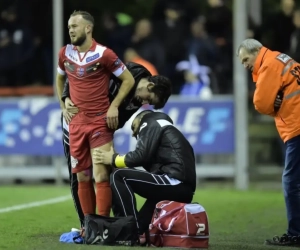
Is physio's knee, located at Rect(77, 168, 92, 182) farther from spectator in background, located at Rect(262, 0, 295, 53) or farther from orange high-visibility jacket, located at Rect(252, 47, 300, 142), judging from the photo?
spectator in background, located at Rect(262, 0, 295, 53)

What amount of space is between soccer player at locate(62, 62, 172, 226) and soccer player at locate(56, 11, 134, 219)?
0.11m

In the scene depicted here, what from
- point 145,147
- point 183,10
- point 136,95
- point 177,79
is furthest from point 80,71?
point 183,10

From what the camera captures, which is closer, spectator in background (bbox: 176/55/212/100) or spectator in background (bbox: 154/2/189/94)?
spectator in background (bbox: 176/55/212/100)

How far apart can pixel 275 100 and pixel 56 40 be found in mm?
7219

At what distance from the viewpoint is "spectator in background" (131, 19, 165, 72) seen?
608 inches

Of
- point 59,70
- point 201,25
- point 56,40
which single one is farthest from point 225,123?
point 59,70

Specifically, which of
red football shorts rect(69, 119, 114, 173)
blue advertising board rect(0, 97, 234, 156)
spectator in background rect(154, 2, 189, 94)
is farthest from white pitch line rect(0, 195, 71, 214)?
spectator in background rect(154, 2, 189, 94)

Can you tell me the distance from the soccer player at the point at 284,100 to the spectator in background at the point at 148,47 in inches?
275

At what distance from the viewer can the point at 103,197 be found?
830cm

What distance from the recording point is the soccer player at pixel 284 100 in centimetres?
830

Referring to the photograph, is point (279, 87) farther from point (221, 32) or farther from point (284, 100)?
point (221, 32)

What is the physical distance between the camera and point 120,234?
25.5ft

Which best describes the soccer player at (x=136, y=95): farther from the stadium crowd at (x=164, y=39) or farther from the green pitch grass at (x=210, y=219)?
the stadium crowd at (x=164, y=39)

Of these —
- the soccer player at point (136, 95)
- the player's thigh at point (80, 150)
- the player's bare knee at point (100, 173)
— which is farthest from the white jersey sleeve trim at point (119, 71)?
the player's bare knee at point (100, 173)
